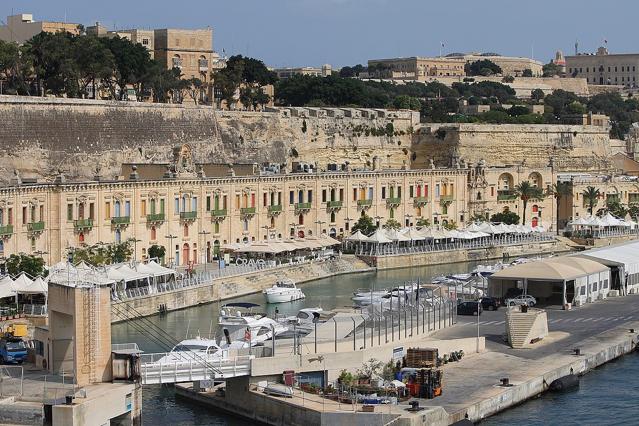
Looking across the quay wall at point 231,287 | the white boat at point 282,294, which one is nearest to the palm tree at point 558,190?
the quay wall at point 231,287

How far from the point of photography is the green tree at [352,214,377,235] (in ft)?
273

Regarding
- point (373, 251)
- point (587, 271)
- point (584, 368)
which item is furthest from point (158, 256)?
point (584, 368)

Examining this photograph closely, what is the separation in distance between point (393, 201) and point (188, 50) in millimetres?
31292

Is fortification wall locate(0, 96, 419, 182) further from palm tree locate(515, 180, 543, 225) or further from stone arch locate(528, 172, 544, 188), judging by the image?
palm tree locate(515, 180, 543, 225)

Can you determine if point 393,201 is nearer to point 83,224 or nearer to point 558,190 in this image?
point 558,190

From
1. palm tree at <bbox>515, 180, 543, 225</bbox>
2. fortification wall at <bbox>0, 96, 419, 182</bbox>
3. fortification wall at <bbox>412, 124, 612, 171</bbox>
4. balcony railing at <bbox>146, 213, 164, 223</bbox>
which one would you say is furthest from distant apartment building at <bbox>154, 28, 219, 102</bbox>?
balcony railing at <bbox>146, 213, 164, 223</bbox>

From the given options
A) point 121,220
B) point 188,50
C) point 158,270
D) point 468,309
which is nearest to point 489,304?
point 468,309

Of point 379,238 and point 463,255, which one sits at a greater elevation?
point 379,238

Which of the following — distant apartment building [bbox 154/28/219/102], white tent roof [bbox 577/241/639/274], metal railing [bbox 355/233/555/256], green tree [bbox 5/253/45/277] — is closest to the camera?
green tree [bbox 5/253/45/277]

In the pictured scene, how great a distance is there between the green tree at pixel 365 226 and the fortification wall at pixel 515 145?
2125 cm

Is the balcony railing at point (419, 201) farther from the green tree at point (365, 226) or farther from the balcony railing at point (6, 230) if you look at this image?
the balcony railing at point (6, 230)

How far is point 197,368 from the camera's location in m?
39.3

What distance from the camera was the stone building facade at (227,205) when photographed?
64.6 metres

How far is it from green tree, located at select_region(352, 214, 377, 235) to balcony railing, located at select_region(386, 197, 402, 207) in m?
3.72
